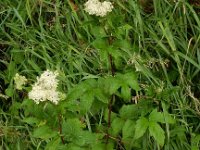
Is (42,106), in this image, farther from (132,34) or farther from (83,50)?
(132,34)

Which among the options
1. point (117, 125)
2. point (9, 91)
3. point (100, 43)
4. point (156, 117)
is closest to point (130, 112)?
point (117, 125)

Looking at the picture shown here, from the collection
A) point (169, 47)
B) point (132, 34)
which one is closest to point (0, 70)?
point (132, 34)

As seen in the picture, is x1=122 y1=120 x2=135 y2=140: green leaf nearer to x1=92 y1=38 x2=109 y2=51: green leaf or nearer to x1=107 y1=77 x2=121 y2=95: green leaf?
x1=107 y1=77 x2=121 y2=95: green leaf

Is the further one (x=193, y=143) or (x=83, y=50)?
(x=83, y=50)

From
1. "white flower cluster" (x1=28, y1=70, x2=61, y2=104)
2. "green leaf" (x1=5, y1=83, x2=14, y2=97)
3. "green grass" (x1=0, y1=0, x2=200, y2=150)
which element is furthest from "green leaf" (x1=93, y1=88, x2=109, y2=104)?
"green leaf" (x1=5, y1=83, x2=14, y2=97)

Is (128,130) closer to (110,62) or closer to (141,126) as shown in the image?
(141,126)

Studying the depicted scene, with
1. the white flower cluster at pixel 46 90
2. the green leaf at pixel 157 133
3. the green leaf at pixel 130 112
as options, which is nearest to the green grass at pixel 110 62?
the green leaf at pixel 130 112

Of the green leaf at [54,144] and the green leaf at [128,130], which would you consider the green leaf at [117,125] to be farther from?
the green leaf at [54,144]
